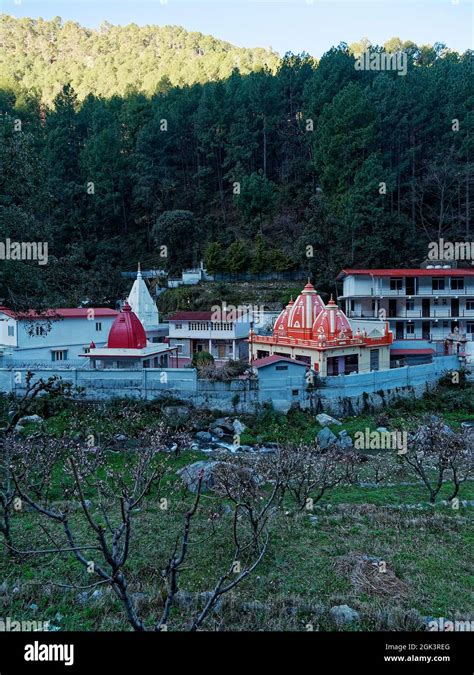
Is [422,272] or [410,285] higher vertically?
[422,272]

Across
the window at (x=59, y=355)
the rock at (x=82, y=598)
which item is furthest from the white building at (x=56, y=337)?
the rock at (x=82, y=598)

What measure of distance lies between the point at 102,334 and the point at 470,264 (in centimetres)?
2469

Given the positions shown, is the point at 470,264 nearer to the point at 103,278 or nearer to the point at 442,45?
the point at 103,278

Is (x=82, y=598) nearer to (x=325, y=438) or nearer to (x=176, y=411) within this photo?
(x=325, y=438)

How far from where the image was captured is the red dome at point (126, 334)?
87.4 feet

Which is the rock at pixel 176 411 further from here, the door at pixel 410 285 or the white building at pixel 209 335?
the door at pixel 410 285

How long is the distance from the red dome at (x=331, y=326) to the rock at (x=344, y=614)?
19.5m

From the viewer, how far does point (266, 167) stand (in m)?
52.4

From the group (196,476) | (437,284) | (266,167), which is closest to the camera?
(196,476)

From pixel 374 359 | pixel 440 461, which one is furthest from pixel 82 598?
pixel 374 359

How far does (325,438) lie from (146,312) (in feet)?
58.9

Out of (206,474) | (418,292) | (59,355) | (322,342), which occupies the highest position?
(418,292)

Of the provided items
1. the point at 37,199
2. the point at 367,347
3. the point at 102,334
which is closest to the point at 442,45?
the point at 367,347

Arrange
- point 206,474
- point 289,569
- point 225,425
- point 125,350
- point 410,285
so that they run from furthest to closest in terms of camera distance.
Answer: point 410,285 < point 125,350 < point 225,425 < point 206,474 < point 289,569
